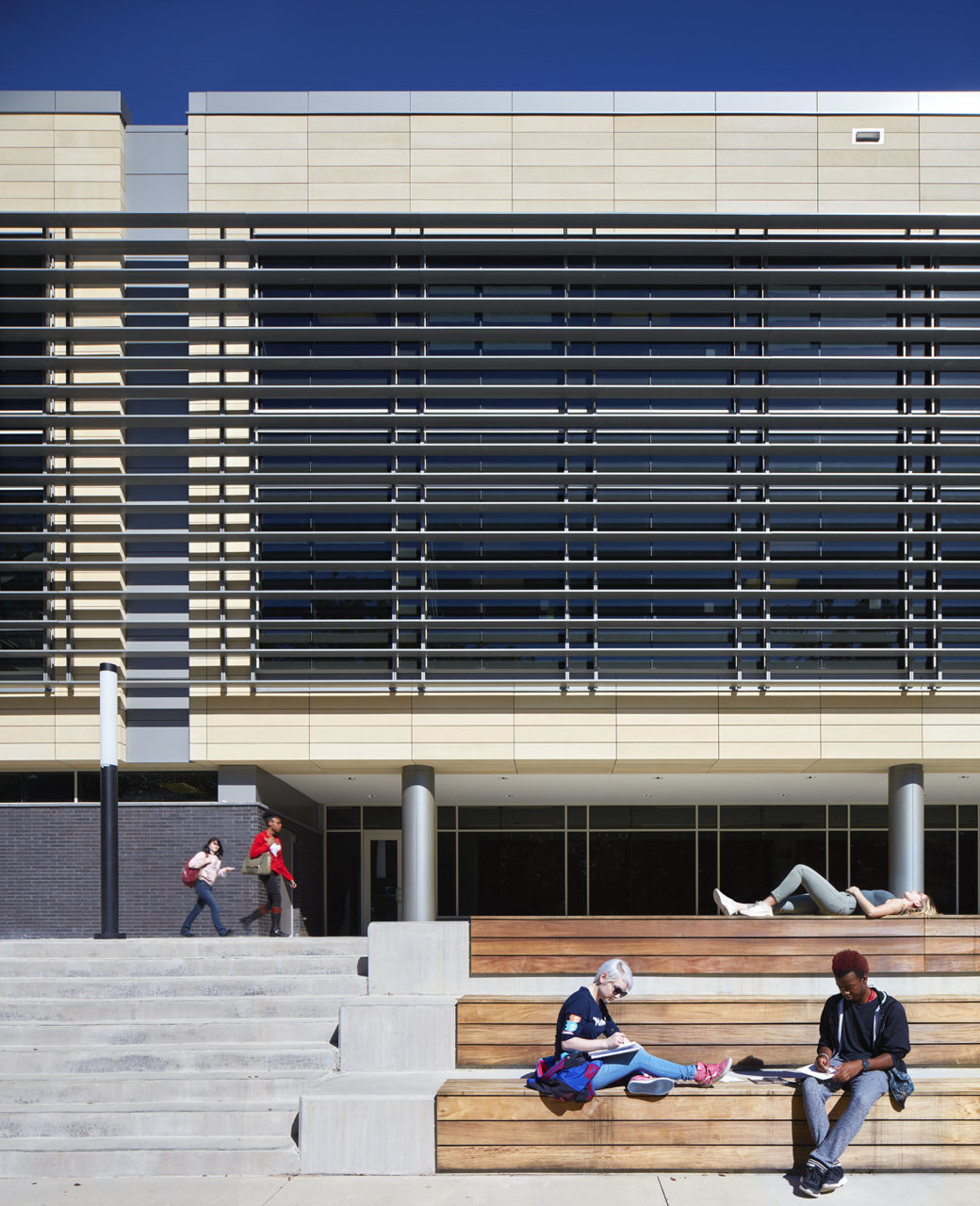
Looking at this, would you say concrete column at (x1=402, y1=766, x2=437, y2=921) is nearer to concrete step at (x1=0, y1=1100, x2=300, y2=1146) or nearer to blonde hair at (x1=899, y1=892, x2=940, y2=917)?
blonde hair at (x1=899, y1=892, x2=940, y2=917)

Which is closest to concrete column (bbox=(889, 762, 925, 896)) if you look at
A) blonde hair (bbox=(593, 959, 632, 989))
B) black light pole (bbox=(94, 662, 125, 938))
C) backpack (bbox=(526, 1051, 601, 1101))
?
blonde hair (bbox=(593, 959, 632, 989))

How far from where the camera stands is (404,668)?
1872cm

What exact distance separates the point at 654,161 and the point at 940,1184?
52.2 ft

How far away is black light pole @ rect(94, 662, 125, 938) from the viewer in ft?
47.0

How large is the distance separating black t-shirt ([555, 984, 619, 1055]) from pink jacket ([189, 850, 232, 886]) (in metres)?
8.66

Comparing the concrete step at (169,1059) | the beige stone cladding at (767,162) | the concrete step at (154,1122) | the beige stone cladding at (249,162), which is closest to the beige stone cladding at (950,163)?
the beige stone cladding at (767,162)

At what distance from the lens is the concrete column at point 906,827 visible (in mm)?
19188

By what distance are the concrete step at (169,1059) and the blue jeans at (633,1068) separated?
273cm

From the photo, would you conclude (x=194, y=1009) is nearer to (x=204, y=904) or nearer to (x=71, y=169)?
(x=204, y=904)

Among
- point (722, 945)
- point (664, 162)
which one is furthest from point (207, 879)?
point (664, 162)

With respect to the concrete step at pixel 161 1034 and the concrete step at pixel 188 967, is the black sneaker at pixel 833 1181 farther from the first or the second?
the concrete step at pixel 188 967

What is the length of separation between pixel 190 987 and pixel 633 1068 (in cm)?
492

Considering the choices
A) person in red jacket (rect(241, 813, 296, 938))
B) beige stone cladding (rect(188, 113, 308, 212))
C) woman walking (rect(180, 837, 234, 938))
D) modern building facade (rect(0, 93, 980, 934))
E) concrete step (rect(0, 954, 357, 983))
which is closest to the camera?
concrete step (rect(0, 954, 357, 983))

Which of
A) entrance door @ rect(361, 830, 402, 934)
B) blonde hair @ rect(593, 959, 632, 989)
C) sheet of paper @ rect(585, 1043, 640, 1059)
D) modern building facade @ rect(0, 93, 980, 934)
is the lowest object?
entrance door @ rect(361, 830, 402, 934)
